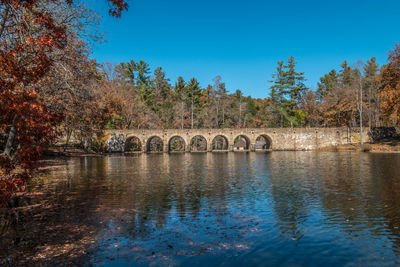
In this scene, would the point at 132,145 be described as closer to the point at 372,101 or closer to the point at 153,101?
A: the point at 153,101

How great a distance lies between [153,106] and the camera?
75812 millimetres

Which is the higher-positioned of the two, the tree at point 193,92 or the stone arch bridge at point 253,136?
the tree at point 193,92

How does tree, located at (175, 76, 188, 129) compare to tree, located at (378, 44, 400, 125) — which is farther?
tree, located at (175, 76, 188, 129)

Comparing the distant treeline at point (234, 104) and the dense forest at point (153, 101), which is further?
the distant treeline at point (234, 104)

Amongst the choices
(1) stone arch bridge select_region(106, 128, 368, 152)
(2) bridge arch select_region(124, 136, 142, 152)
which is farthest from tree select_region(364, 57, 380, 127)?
(2) bridge arch select_region(124, 136, 142, 152)

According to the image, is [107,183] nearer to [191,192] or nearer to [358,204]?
[191,192]

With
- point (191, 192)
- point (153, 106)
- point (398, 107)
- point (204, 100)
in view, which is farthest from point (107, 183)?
point (204, 100)

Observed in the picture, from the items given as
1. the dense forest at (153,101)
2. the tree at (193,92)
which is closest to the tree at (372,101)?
the dense forest at (153,101)

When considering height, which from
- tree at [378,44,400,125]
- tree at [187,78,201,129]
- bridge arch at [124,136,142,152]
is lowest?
bridge arch at [124,136,142,152]

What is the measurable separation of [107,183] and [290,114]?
61.7 meters

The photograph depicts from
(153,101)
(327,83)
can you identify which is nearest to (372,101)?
(327,83)

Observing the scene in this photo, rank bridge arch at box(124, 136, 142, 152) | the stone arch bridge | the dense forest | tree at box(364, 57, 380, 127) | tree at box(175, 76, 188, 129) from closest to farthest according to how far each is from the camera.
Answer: the dense forest, the stone arch bridge, bridge arch at box(124, 136, 142, 152), tree at box(364, 57, 380, 127), tree at box(175, 76, 188, 129)

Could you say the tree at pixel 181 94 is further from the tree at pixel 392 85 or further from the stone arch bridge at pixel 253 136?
the tree at pixel 392 85

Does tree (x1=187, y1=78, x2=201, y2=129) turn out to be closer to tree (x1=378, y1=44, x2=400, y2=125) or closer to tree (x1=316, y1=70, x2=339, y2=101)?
tree (x1=316, y1=70, x2=339, y2=101)
